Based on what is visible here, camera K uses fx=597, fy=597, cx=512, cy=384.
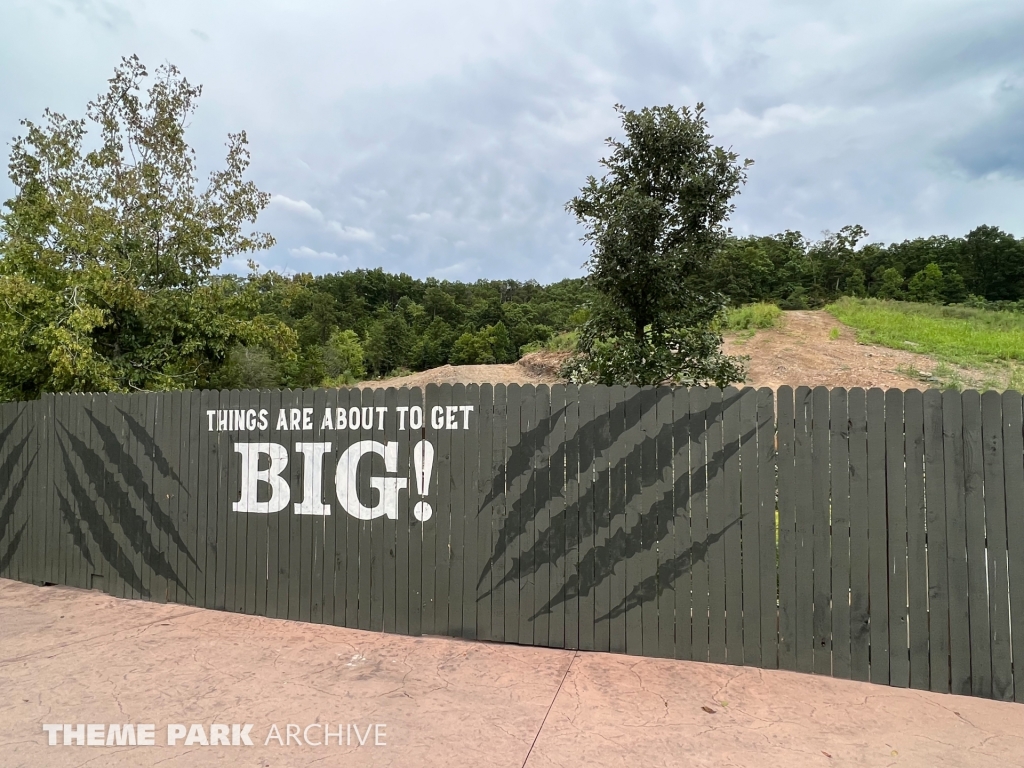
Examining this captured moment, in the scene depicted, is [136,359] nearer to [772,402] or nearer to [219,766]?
[219,766]

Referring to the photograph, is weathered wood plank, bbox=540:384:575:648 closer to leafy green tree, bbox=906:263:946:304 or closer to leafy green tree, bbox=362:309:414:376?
leafy green tree, bbox=906:263:946:304

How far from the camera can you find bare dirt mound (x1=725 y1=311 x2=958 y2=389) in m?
17.0

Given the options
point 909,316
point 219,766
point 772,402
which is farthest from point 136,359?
point 909,316

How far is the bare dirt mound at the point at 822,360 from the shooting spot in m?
17.0

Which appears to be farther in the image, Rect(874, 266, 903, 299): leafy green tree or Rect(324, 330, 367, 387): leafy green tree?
Rect(324, 330, 367, 387): leafy green tree

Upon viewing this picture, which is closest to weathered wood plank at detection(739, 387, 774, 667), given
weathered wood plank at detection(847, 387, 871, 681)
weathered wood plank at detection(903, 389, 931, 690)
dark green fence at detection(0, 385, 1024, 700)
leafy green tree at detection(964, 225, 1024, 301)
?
dark green fence at detection(0, 385, 1024, 700)

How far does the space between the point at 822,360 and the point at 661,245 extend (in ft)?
48.4

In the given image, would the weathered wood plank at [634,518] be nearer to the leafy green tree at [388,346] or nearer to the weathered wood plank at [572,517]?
the weathered wood plank at [572,517]

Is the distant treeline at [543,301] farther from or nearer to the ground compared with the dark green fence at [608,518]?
farther from the ground

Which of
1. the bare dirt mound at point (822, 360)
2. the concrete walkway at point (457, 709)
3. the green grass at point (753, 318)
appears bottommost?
the concrete walkway at point (457, 709)

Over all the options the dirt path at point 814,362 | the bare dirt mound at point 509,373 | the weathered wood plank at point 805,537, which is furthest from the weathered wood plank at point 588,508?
the bare dirt mound at point 509,373

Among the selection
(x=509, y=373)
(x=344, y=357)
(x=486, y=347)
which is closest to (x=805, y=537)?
(x=509, y=373)

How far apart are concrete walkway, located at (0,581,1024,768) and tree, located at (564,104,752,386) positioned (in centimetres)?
394

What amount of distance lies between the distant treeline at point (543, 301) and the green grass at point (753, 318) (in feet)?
28.0
